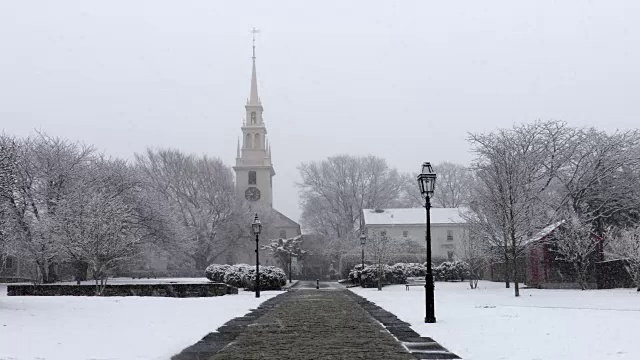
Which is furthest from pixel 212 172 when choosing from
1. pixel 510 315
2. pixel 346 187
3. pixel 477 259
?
pixel 510 315

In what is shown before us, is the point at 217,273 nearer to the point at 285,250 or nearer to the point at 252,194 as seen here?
the point at 285,250

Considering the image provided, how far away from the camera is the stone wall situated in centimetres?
2759

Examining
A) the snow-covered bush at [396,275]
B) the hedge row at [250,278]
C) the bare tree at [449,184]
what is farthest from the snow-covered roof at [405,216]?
the hedge row at [250,278]

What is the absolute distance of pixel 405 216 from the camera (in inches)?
3105

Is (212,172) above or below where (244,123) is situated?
below

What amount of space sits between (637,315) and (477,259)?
2293cm

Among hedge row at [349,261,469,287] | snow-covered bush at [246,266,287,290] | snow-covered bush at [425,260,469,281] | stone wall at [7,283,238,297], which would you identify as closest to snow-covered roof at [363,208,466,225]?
hedge row at [349,261,469,287]

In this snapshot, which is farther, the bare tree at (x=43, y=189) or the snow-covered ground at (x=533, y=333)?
the bare tree at (x=43, y=189)

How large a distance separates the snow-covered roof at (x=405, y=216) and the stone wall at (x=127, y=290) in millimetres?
46135

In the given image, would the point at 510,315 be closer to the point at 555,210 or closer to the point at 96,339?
the point at 96,339

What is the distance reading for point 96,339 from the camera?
10773 mm

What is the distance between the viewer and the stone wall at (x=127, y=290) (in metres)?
27.6

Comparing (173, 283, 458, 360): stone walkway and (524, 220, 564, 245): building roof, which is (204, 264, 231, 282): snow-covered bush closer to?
(524, 220, 564, 245): building roof

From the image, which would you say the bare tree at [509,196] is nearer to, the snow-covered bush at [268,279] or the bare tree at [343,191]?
the snow-covered bush at [268,279]
